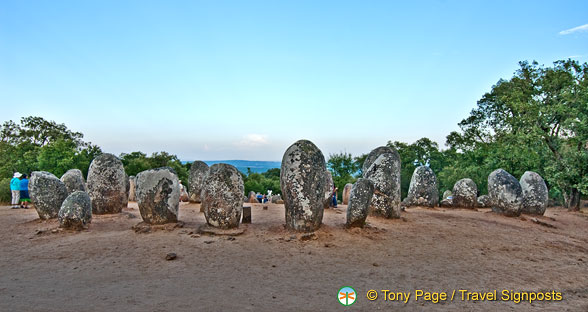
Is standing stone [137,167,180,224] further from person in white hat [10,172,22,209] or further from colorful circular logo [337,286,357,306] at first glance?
person in white hat [10,172,22,209]

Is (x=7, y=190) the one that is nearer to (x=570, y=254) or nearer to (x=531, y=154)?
(x=570, y=254)

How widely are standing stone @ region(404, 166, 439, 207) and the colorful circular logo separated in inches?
433

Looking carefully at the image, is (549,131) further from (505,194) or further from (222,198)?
(222,198)

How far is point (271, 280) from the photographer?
5.93m

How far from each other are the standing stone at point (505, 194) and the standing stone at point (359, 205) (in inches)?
283

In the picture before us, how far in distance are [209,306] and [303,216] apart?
452cm

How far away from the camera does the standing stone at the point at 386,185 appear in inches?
449

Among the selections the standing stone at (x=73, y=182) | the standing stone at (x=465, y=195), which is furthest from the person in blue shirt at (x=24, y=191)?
the standing stone at (x=465, y=195)

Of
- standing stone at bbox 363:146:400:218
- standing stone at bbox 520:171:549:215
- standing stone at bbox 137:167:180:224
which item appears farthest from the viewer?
standing stone at bbox 520:171:549:215

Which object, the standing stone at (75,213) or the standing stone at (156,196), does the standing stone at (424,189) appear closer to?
the standing stone at (156,196)

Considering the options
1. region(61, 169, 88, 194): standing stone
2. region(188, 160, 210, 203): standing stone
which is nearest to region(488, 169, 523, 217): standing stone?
region(188, 160, 210, 203): standing stone

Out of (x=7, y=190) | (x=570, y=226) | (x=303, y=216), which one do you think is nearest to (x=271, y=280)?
(x=303, y=216)

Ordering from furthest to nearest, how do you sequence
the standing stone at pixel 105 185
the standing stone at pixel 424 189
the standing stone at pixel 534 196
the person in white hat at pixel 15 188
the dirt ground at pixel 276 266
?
the standing stone at pixel 424 189, the person in white hat at pixel 15 188, the standing stone at pixel 534 196, the standing stone at pixel 105 185, the dirt ground at pixel 276 266

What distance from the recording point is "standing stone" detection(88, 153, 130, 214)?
1205cm
